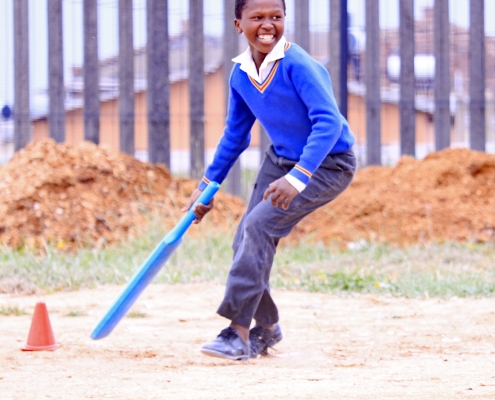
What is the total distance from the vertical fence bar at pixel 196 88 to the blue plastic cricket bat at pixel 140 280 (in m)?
4.00

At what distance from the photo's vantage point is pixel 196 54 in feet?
24.4

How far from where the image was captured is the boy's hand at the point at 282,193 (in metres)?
3.12

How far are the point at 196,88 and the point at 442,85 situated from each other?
2494 mm

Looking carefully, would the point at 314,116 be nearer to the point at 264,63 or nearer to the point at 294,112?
the point at 294,112

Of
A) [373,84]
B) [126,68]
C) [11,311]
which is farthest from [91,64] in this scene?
[11,311]

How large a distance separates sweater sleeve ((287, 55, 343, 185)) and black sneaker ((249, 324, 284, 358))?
887 millimetres

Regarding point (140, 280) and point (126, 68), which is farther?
point (126, 68)

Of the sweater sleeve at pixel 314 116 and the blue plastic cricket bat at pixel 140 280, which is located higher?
the sweater sleeve at pixel 314 116

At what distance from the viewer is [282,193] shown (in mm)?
3131

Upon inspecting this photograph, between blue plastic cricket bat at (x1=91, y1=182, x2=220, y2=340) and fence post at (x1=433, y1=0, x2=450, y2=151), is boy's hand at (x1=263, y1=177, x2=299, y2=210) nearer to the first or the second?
blue plastic cricket bat at (x1=91, y1=182, x2=220, y2=340)

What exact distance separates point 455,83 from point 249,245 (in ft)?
17.7

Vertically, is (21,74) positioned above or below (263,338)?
above

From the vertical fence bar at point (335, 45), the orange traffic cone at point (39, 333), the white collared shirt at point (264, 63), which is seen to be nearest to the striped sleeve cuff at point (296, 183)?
the white collared shirt at point (264, 63)

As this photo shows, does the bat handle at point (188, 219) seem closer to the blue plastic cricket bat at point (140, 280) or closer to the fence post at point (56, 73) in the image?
the blue plastic cricket bat at point (140, 280)
